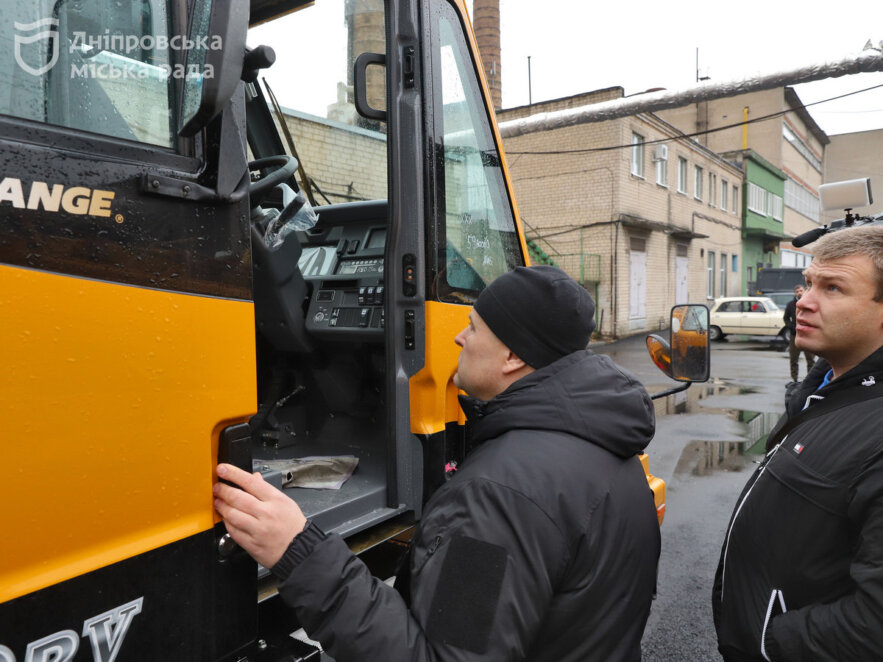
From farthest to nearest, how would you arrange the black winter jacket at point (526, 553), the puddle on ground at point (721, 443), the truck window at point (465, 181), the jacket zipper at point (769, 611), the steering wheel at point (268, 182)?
the puddle on ground at point (721, 443)
the truck window at point (465, 181)
the steering wheel at point (268, 182)
the jacket zipper at point (769, 611)
the black winter jacket at point (526, 553)

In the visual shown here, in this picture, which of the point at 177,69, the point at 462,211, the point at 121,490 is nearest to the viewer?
the point at 121,490

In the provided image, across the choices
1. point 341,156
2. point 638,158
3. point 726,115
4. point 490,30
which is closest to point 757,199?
point 726,115

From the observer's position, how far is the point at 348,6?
271 cm

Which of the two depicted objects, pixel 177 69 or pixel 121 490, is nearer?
pixel 121 490

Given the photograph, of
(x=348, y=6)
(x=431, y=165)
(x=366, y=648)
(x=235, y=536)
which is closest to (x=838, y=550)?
(x=366, y=648)

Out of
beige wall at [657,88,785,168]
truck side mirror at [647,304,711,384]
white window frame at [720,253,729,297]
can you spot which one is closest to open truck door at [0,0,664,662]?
truck side mirror at [647,304,711,384]

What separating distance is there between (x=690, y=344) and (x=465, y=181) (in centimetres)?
128

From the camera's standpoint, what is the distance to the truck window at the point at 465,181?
2443mm

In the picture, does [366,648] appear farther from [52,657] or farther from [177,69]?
[177,69]

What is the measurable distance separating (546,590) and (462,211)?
1.74 metres

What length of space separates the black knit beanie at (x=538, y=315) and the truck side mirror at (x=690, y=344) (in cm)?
168

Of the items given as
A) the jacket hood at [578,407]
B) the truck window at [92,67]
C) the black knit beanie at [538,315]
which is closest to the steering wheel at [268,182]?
the truck window at [92,67]

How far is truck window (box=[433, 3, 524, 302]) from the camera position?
96.2 inches

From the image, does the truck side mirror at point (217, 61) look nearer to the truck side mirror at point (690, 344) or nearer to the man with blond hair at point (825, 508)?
the man with blond hair at point (825, 508)
